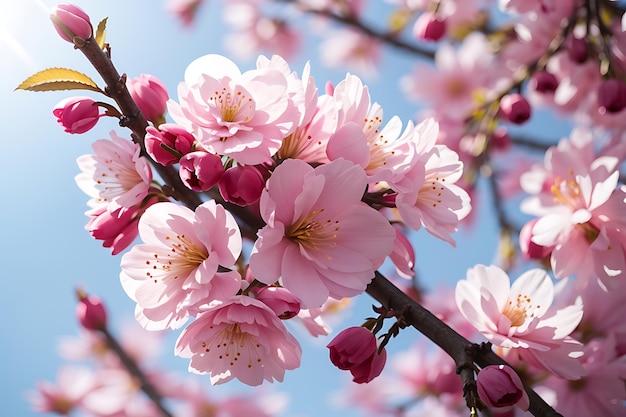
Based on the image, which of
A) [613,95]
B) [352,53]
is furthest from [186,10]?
[613,95]

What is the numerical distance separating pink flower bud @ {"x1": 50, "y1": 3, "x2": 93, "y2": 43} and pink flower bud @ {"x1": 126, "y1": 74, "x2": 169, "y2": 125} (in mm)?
114


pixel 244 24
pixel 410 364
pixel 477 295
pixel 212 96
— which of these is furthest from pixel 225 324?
pixel 244 24

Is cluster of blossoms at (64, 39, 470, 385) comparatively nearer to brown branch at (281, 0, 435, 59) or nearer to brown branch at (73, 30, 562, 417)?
brown branch at (73, 30, 562, 417)

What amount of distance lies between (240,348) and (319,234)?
204 mm

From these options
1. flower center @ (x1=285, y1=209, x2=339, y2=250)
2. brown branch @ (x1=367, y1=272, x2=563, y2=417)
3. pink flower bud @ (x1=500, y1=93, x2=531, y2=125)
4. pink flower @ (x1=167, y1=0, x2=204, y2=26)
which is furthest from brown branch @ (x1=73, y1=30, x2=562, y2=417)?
pink flower @ (x1=167, y1=0, x2=204, y2=26)

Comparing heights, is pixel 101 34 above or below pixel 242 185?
above

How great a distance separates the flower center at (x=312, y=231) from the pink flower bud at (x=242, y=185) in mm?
83

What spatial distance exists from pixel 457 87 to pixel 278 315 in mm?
2090

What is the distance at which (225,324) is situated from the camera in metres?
0.77

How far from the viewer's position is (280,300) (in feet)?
2.40

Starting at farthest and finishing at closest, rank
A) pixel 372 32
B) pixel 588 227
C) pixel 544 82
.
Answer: pixel 372 32
pixel 544 82
pixel 588 227

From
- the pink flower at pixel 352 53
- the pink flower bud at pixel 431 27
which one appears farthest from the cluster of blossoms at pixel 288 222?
the pink flower at pixel 352 53

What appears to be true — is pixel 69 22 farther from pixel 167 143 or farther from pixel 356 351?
pixel 356 351

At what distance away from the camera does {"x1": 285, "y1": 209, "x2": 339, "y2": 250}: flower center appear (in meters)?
0.77
